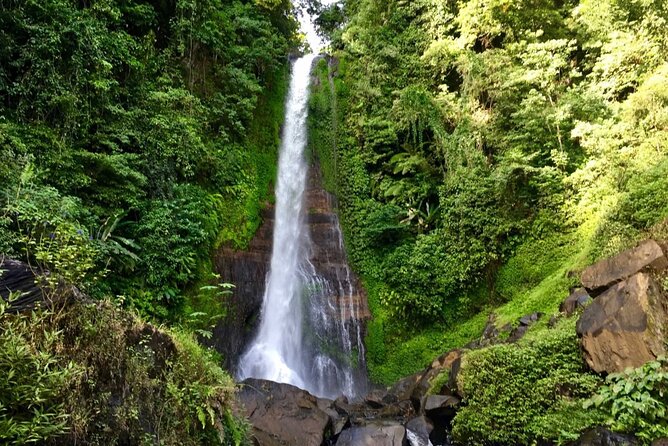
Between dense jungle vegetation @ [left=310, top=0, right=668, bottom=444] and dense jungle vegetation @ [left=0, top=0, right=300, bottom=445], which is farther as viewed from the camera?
dense jungle vegetation @ [left=310, top=0, right=668, bottom=444]

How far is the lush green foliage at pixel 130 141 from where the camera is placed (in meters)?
6.72

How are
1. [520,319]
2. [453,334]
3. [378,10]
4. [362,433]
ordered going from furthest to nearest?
[378,10]
[453,334]
[520,319]
[362,433]

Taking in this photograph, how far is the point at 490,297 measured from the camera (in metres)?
11.2

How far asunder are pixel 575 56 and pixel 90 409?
16.6 m

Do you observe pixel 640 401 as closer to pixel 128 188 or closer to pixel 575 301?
pixel 575 301

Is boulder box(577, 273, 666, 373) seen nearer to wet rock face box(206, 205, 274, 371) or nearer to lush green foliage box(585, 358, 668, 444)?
lush green foliage box(585, 358, 668, 444)

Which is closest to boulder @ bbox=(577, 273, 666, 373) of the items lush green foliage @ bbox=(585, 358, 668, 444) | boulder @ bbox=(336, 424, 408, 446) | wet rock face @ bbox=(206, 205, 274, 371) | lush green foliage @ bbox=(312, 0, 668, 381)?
lush green foliage @ bbox=(585, 358, 668, 444)

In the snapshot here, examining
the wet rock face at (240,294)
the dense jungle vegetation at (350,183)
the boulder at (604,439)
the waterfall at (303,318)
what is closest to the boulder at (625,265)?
the dense jungle vegetation at (350,183)

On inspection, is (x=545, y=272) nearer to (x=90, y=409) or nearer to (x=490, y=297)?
(x=490, y=297)

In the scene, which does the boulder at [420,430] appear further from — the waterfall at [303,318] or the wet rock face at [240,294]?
the wet rock face at [240,294]

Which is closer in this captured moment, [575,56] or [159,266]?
[159,266]

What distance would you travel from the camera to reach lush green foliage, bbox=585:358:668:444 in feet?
14.3

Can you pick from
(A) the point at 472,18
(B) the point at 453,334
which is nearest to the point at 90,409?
(B) the point at 453,334

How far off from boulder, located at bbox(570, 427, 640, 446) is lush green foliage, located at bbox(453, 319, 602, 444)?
0.19 m
